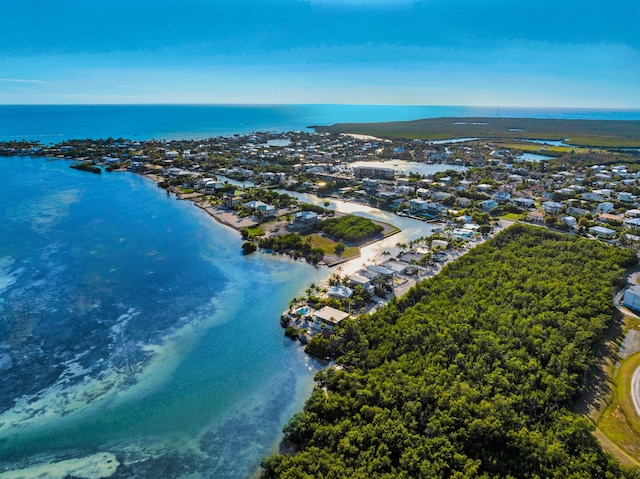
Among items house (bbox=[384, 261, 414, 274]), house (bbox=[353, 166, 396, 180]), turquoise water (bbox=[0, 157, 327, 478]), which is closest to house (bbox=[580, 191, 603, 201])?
house (bbox=[353, 166, 396, 180])

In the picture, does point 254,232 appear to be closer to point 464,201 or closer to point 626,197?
point 464,201

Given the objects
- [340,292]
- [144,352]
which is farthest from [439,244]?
[144,352]

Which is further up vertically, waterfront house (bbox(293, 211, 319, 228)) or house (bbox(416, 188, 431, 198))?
house (bbox(416, 188, 431, 198))

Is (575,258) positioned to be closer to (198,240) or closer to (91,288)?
(198,240)

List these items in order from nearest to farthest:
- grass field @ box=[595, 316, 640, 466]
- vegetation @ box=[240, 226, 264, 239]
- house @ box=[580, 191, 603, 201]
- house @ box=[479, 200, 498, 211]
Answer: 1. grass field @ box=[595, 316, 640, 466]
2. vegetation @ box=[240, 226, 264, 239]
3. house @ box=[479, 200, 498, 211]
4. house @ box=[580, 191, 603, 201]

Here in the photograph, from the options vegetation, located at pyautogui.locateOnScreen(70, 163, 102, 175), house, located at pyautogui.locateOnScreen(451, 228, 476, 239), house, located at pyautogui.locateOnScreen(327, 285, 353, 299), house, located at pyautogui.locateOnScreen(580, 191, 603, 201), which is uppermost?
vegetation, located at pyautogui.locateOnScreen(70, 163, 102, 175)

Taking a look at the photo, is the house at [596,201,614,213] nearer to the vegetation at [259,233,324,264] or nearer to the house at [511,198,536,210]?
the house at [511,198,536,210]

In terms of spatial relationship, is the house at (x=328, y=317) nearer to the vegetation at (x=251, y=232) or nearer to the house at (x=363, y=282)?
the house at (x=363, y=282)

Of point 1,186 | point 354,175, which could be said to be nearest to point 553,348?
point 354,175

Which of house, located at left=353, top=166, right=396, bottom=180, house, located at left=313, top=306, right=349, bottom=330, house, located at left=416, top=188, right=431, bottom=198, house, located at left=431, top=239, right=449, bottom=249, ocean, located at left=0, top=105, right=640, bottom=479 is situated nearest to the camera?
ocean, located at left=0, top=105, right=640, bottom=479
